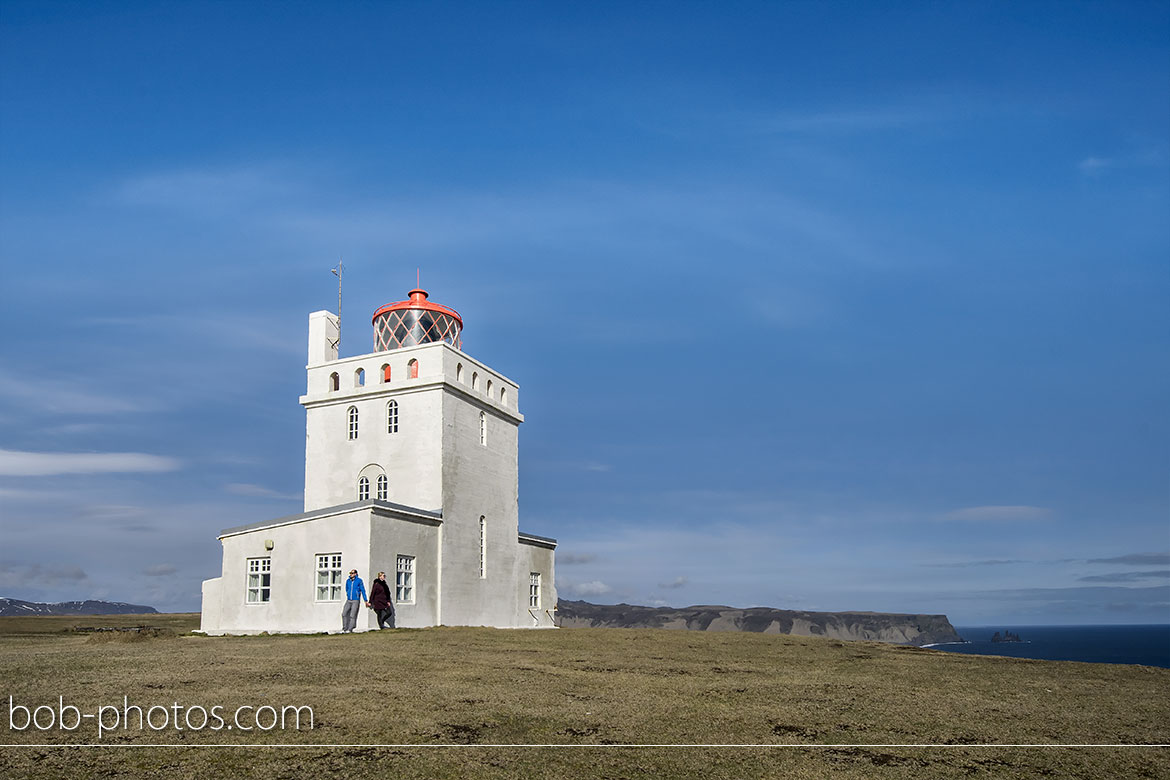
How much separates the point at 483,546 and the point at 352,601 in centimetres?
885

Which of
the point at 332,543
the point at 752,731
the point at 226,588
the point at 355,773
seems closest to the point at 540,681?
the point at 752,731

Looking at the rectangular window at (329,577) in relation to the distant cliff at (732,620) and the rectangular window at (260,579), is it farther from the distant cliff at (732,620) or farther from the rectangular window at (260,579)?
the distant cliff at (732,620)

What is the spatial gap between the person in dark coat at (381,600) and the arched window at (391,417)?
24.3 ft

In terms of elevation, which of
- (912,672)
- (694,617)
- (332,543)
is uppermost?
(332,543)

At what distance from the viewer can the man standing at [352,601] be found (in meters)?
24.8

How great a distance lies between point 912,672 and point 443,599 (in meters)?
17.4

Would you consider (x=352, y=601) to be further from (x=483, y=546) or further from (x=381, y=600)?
(x=483, y=546)

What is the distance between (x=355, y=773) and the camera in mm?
7609

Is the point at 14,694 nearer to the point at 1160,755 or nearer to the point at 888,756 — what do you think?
the point at 888,756

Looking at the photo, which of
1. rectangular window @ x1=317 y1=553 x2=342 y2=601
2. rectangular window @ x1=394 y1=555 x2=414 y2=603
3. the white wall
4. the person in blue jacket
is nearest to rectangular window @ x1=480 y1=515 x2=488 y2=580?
the white wall

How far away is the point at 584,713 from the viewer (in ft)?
34.5

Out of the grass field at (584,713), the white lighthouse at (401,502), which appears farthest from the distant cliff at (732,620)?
the grass field at (584,713)

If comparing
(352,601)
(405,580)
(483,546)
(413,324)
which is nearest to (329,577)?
(352,601)

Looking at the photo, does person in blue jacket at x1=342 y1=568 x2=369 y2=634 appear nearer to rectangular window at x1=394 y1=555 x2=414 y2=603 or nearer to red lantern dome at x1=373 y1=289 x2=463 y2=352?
rectangular window at x1=394 y1=555 x2=414 y2=603
